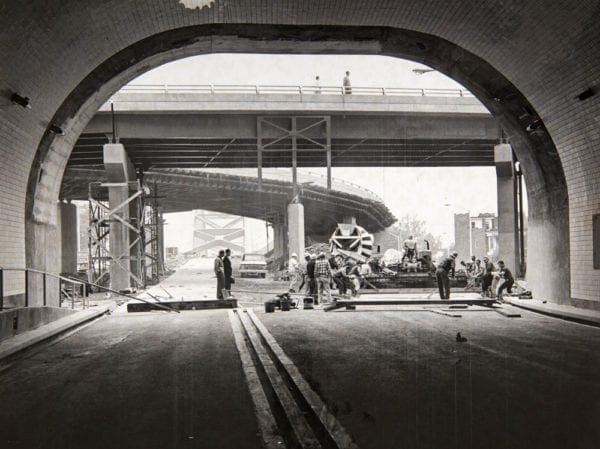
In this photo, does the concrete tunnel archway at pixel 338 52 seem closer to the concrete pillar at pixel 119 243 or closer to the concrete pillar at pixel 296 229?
the concrete pillar at pixel 119 243

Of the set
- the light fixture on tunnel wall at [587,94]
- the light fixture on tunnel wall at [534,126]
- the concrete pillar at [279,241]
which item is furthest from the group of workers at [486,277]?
the concrete pillar at [279,241]

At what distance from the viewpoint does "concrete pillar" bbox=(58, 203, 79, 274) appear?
147 ft

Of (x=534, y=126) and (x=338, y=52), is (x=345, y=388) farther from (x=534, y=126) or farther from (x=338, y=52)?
(x=534, y=126)

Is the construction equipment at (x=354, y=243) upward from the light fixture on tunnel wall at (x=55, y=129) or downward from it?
downward

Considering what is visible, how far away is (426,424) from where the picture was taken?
5.33 meters

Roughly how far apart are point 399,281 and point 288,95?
10151 mm

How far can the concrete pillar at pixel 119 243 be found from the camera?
27609 millimetres

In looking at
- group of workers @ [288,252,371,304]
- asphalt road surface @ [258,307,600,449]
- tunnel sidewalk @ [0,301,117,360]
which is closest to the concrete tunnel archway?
tunnel sidewalk @ [0,301,117,360]

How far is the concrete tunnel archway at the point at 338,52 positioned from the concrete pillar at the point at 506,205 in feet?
39.0

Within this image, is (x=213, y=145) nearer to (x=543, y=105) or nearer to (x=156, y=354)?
(x=543, y=105)

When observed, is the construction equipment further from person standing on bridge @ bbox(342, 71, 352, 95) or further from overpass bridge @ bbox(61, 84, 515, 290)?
person standing on bridge @ bbox(342, 71, 352, 95)

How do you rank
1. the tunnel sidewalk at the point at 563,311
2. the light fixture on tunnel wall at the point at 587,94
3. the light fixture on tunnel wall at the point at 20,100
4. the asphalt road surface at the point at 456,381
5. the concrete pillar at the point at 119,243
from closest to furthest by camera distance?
the asphalt road surface at the point at 456,381 < the light fixture on tunnel wall at the point at 20,100 < the light fixture on tunnel wall at the point at 587,94 < the tunnel sidewalk at the point at 563,311 < the concrete pillar at the point at 119,243

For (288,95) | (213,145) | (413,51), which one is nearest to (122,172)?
(213,145)

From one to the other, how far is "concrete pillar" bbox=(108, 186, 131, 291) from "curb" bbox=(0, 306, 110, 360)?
34.9ft
